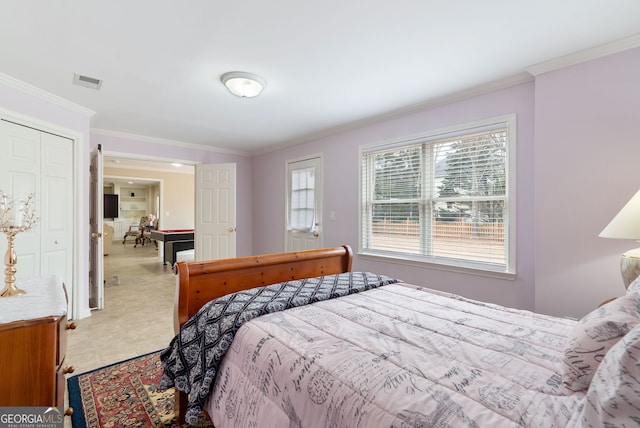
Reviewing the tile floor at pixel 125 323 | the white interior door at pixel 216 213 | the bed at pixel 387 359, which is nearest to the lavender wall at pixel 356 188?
the white interior door at pixel 216 213

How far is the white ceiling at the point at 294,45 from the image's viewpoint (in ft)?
5.77

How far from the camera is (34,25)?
1.90 m

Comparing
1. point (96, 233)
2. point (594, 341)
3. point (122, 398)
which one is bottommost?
point (122, 398)

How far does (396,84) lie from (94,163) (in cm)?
368

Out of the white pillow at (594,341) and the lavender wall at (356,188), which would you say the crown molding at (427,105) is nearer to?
the lavender wall at (356,188)

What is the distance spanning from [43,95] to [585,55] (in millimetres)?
4631

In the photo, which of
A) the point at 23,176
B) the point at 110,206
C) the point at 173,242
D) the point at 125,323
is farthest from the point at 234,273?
the point at 110,206

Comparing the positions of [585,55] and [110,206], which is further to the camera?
[110,206]

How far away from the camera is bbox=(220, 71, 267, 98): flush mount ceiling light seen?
254 cm

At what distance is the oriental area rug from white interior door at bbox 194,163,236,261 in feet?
8.70

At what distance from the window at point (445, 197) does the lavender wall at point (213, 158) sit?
276 centimetres

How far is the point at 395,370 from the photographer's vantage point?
1.04 m

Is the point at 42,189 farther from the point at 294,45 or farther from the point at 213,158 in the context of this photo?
the point at 294,45

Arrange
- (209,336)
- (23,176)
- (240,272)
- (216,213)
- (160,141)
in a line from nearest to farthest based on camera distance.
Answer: (209,336), (240,272), (23,176), (160,141), (216,213)
